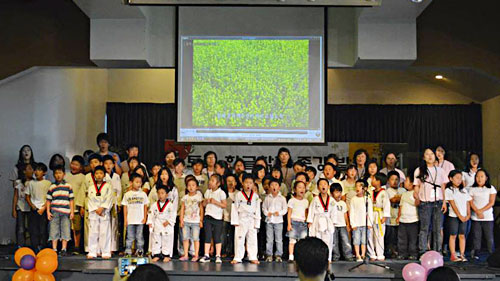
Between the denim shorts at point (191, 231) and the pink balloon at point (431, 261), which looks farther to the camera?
the denim shorts at point (191, 231)

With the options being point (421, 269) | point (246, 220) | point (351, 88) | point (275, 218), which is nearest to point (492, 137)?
point (351, 88)

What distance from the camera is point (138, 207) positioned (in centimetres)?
745

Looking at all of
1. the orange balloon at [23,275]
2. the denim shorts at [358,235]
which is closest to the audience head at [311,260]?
the orange balloon at [23,275]

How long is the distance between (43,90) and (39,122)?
1.71 feet

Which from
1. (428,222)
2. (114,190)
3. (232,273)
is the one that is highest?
(114,190)

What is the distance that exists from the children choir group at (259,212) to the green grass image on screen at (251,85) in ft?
2.37

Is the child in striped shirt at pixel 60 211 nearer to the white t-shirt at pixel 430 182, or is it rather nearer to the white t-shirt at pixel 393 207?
the white t-shirt at pixel 393 207

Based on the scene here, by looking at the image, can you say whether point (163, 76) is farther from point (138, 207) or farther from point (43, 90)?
point (138, 207)

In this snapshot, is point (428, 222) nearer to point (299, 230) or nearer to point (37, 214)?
point (299, 230)

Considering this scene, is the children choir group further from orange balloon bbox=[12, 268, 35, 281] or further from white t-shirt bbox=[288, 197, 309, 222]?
orange balloon bbox=[12, 268, 35, 281]

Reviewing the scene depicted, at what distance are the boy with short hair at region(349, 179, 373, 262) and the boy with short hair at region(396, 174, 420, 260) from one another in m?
0.44

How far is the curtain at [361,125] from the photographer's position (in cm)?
1186

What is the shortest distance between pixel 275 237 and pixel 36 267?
106 inches

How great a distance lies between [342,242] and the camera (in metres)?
7.48
